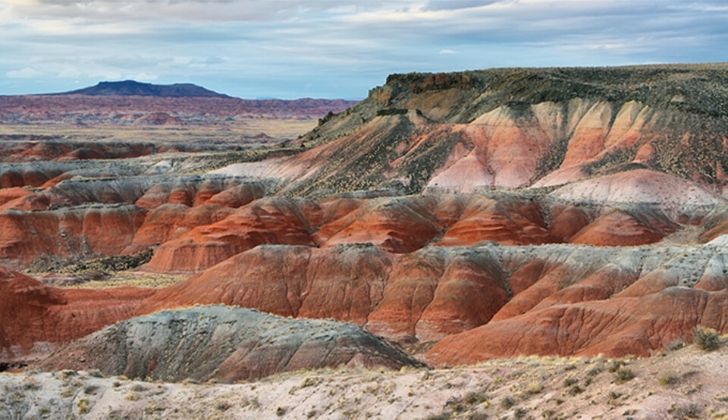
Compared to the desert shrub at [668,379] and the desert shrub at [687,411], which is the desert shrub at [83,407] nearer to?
the desert shrub at [668,379]

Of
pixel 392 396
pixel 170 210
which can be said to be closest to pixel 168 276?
pixel 170 210

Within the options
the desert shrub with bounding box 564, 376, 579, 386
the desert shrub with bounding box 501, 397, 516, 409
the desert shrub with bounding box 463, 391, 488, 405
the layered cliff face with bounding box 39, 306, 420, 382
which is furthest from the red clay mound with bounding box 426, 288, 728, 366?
the desert shrub with bounding box 501, 397, 516, 409

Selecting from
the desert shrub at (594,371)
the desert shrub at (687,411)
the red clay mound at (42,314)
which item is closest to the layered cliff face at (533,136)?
the red clay mound at (42,314)

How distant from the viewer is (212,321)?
42594 millimetres

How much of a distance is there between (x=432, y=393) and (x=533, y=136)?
89475 millimetres

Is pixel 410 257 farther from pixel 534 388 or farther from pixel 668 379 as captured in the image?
pixel 668 379

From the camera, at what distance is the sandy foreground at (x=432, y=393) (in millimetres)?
20641

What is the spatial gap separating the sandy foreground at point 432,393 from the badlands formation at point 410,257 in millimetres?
84

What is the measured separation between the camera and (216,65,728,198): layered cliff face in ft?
335

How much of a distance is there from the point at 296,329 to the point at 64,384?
12.3m

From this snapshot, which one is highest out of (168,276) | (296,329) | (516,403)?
(516,403)

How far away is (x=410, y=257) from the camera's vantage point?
67.8 meters

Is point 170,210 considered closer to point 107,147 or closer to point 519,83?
point 519,83

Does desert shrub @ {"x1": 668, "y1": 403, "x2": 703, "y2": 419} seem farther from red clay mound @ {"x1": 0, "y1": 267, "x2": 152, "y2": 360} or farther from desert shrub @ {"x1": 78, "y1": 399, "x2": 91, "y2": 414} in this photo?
red clay mound @ {"x1": 0, "y1": 267, "x2": 152, "y2": 360}
